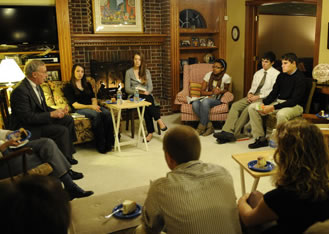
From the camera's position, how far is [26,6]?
16.2 feet

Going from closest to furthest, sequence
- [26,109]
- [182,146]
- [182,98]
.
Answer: [182,146], [26,109], [182,98]

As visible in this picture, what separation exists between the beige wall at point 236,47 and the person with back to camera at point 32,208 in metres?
5.83

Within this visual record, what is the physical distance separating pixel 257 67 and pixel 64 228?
5.85 m

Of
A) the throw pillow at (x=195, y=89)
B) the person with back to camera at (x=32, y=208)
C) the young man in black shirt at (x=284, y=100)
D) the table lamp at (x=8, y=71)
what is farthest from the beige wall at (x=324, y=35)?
the person with back to camera at (x=32, y=208)

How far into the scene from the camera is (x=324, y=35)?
15.1ft

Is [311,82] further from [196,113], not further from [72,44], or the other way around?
[72,44]

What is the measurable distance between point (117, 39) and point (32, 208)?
17.7ft

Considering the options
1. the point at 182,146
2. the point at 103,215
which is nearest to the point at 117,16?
the point at 103,215

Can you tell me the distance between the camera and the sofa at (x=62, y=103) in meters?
4.29

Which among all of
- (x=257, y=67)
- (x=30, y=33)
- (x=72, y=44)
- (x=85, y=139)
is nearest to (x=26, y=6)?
(x=30, y=33)

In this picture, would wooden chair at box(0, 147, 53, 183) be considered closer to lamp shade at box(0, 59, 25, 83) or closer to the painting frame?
lamp shade at box(0, 59, 25, 83)

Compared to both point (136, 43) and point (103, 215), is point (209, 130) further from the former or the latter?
point (103, 215)

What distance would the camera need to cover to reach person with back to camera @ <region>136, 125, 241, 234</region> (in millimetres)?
1392

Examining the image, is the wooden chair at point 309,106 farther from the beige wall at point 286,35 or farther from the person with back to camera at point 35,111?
the beige wall at point 286,35
